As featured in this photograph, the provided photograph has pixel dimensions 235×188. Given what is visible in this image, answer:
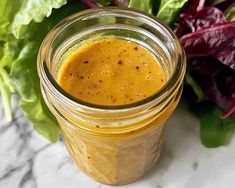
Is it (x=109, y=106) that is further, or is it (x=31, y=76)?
(x=31, y=76)

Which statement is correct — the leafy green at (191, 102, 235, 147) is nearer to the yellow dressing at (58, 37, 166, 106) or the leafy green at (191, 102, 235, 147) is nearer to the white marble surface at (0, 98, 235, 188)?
the white marble surface at (0, 98, 235, 188)

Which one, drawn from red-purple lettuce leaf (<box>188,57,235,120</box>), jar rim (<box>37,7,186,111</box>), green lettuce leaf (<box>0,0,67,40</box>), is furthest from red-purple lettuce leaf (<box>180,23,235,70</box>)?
green lettuce leaf (<box>0,0,67,40</box>)

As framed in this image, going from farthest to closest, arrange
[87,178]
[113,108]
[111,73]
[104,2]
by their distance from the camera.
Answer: [104,2]
[87,178]
[111,73]
[113,108]

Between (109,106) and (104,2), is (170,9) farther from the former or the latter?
(109,106)

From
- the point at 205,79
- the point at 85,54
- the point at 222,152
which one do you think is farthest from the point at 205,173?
the point at 85,54

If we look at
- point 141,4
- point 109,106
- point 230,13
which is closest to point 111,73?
point 109,106

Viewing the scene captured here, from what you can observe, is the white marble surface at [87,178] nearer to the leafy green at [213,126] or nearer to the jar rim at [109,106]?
the leafy green at [213,126]

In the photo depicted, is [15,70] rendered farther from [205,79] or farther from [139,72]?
[205,79]
